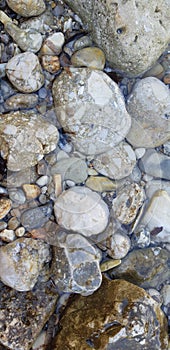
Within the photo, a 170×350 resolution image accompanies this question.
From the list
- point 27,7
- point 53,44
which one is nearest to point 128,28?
point 53,44

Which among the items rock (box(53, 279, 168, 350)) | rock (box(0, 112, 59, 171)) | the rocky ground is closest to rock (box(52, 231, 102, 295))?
the rocky ground

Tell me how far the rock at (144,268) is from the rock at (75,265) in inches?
8.3

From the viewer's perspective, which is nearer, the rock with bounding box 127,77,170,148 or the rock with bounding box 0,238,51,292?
the rock with bounding box 0,238,51,292

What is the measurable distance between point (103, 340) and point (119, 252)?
559 millimetres

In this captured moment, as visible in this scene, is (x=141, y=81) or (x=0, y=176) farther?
(x=141, y=81)

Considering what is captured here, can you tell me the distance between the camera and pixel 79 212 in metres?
3.00

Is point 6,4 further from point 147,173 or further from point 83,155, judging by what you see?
point 147,173

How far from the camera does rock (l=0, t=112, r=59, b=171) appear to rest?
2.87 m

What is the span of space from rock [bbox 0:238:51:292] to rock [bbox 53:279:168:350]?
0.36m

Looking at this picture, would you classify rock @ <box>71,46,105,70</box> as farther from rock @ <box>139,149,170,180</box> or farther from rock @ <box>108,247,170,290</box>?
rock @ <box>108,247,170,290</box>

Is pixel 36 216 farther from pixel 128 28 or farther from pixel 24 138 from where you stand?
pixel 128 28

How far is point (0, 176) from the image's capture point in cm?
296

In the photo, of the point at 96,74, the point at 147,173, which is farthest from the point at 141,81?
the point at 147,173

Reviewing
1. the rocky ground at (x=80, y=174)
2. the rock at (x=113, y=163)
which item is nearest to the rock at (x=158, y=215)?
the rocky ground at (x=80, y=174)
